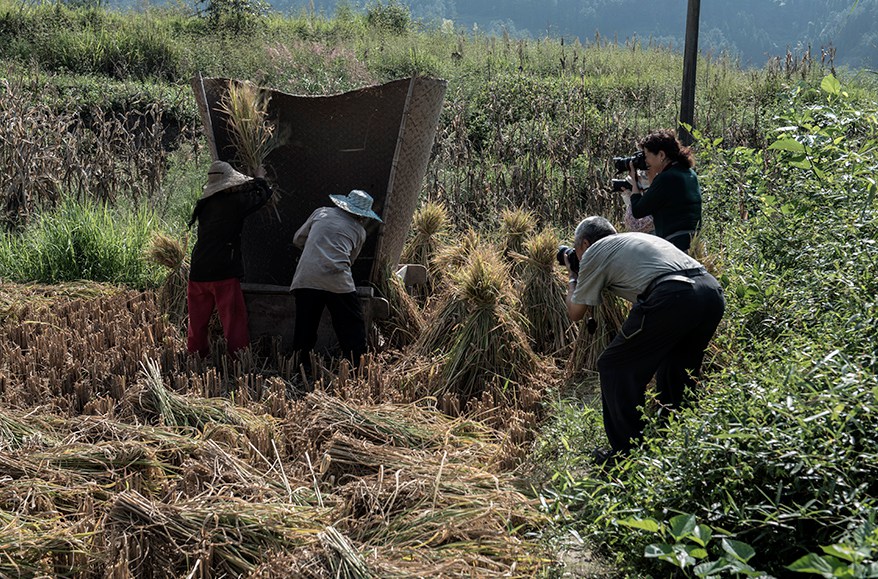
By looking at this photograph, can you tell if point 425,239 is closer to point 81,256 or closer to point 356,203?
point 356,203

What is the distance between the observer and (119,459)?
420 centimetres

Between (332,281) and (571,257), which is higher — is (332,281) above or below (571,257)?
below

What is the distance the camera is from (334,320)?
6.42 meters

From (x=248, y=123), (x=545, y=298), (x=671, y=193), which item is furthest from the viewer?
(x=248, y=123)

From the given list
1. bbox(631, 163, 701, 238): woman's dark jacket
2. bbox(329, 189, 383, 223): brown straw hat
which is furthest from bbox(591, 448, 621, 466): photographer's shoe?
bbox(329, 189, 383, 223): brown straw hat

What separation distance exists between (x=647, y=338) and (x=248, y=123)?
375cm

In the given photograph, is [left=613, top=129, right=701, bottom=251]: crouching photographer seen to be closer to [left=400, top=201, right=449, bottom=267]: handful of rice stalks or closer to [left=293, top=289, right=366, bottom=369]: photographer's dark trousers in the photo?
[left=293, top=289, right=366, bottom=369]: photographer's dark trousers

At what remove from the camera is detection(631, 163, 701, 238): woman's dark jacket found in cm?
561

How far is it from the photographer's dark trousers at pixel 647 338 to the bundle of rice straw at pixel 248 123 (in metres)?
3.54

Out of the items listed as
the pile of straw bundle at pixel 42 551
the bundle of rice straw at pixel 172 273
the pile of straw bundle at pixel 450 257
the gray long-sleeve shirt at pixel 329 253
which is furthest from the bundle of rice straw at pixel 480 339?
the pile of straw bundle at pixel 42 551

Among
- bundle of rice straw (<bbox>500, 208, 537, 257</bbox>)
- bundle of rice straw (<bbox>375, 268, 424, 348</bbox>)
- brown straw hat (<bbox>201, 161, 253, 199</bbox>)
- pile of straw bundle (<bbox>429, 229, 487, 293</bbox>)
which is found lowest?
bundle of rice straw (<bbox>375, 268, 424, 348</bbox>)

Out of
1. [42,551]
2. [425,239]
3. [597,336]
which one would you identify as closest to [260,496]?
[42,551]

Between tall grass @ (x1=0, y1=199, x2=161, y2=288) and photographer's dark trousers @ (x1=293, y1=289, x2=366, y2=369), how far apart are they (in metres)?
2.39

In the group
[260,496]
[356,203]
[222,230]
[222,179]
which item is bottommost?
[260,496]
